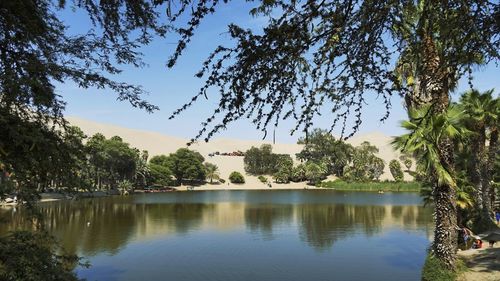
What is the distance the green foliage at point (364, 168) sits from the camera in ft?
314

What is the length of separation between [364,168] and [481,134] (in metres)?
77.1

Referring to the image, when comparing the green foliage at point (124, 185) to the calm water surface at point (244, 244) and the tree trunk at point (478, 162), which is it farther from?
the tree trunk at point (478, 162)

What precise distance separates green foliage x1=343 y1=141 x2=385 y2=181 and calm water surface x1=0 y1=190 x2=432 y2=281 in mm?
52292

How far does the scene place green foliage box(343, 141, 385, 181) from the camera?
95.6m

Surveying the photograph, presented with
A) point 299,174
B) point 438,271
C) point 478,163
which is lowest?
point 438,271

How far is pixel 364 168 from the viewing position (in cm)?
9788

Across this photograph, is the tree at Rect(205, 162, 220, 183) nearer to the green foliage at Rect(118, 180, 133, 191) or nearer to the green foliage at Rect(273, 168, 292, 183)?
the green foliage at Rect(273, 168, 292, 183)

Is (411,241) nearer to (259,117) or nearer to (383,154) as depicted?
(259,117)

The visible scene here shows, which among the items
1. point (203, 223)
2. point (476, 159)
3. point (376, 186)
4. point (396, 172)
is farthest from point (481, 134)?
point (396, 172)

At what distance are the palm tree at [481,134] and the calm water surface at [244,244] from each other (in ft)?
14.2

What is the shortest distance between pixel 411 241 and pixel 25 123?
84.2ft

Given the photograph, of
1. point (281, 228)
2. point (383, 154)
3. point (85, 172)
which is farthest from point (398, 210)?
point (383, 154)

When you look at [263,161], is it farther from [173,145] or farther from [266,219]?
[266,219]

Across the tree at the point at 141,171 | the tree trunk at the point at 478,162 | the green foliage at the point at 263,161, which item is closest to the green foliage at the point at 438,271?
the tree trunk at the point at 478,162
